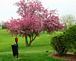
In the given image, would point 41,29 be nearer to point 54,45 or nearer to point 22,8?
point 22,8

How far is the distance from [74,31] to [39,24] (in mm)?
17833

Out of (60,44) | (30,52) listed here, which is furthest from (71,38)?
(30,52)

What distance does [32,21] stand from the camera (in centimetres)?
3381

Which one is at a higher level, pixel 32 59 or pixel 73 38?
pixel 73 38

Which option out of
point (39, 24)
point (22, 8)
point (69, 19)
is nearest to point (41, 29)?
point (39, 24)

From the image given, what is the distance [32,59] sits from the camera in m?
15.9

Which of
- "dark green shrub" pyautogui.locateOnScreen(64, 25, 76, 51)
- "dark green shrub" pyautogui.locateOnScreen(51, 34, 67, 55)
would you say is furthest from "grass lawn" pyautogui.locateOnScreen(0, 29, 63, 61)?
"dark green shrub" pyautogui.locateOnScreen(64, 25, 76, 51)

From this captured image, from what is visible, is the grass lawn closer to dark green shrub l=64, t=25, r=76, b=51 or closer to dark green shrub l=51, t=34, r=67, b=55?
dark green shrub l=51, t=34, r=67, b=55

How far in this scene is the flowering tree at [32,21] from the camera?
1320 inches

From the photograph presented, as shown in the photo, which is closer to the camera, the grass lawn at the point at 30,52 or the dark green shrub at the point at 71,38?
the dark green shrub at the point at 71,38

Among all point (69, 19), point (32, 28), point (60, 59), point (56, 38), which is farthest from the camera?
point (69, 19)

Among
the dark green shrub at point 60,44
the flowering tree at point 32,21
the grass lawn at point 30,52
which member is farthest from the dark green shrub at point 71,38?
the flowering tree at point 32,21

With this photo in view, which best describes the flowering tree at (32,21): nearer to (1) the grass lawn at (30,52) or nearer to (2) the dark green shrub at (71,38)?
(1) the grass lawn at (30,52)

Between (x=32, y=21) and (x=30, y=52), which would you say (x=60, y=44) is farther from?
(x=32, y=21)
